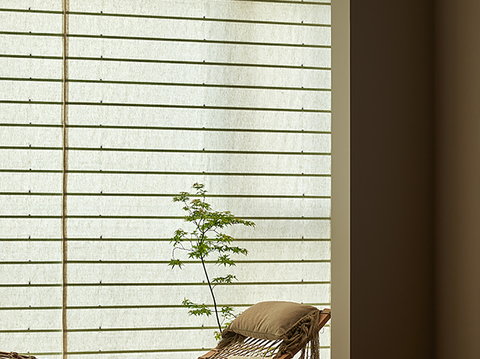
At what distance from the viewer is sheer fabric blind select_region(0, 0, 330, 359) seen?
286cm

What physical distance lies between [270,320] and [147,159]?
1.46 metres

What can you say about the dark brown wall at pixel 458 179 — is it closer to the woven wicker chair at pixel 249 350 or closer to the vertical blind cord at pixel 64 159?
the woven wicker chair at pixel 249 350

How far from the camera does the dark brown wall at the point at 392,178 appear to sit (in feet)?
5.40

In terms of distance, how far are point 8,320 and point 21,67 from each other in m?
1.78

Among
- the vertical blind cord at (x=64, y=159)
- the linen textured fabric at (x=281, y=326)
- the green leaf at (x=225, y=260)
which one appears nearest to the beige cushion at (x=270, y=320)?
the linen textured fabric at (x=281, y=326)

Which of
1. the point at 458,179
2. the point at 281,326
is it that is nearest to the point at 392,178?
the point at 458,179

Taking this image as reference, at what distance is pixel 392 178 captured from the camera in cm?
168

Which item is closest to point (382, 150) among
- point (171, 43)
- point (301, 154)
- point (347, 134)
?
point (347, 134)

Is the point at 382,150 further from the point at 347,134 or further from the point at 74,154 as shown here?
the point at 74,154

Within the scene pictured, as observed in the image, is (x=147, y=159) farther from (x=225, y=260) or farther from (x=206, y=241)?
(x=225, y=260)

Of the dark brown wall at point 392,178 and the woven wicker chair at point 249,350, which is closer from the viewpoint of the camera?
the dark brown wall at point 392,178

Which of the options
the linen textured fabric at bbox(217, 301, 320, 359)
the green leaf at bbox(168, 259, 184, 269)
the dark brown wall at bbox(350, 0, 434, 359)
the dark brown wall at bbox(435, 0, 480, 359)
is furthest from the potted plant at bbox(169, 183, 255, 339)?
the dark brown wall at bbox(435, 0, 480, 359)

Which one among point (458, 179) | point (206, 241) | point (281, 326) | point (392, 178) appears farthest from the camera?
point (206, 241)

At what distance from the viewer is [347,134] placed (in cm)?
167
